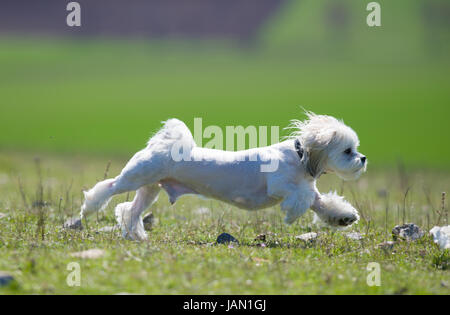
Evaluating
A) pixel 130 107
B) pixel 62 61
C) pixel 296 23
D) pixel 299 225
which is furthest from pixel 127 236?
pixel 296 23

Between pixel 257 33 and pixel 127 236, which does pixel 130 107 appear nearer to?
pixel 257 33

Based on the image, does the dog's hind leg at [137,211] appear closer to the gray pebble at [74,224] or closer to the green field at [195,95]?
the gray pebble at [74,224]

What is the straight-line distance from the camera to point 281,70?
70562 millimetres

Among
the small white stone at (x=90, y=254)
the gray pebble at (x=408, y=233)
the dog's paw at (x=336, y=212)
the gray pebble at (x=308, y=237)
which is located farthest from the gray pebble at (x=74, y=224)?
the gray pebble at (x=408, y=233)

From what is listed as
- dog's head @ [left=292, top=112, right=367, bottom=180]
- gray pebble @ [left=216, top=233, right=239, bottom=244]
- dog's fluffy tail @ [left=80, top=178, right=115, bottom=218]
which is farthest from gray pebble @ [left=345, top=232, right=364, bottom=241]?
dog's fluffy tail @ [left=80, top=178, right=115, bottom=218]

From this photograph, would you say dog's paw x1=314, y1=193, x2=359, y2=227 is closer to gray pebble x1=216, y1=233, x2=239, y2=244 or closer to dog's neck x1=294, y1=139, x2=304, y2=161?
dog's neck x1=294, y1=139, x2=304, y2=161

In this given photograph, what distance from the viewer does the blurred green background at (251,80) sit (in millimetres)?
41000

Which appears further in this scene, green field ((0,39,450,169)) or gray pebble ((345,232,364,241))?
green field ((0,39,450,169))

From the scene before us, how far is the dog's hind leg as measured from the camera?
955 cm

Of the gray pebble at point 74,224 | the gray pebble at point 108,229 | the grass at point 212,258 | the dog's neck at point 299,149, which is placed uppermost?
the dog's neck at point 299,149

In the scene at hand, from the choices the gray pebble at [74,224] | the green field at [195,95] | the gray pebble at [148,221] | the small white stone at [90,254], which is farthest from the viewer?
the green field at [195,95]

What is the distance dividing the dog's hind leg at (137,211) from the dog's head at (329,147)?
2327mm

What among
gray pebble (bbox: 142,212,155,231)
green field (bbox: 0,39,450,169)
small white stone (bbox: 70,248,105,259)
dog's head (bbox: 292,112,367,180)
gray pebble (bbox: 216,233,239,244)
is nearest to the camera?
small white stone (bbox: 70,248,105,259)

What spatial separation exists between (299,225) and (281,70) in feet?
198
